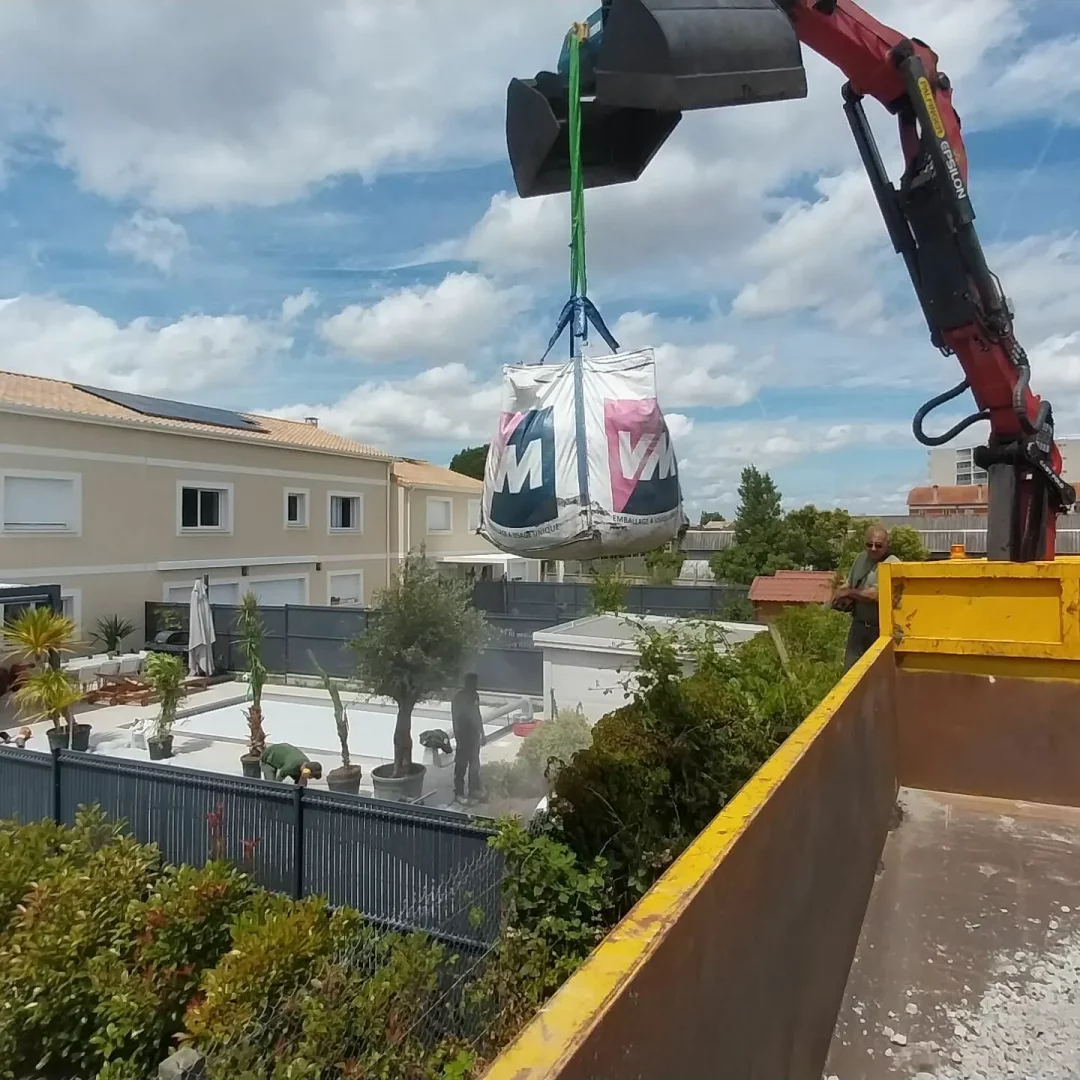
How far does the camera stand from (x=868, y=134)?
5.29m

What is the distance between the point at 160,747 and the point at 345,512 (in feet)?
40.7

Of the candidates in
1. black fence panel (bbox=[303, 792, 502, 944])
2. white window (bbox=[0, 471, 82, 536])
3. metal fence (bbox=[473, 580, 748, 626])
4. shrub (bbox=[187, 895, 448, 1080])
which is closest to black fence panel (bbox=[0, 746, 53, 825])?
black fence panel (bbox=[303, 792, 502, 944])

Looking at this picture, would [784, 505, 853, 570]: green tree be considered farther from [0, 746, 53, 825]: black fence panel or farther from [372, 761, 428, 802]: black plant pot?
[0, 746, 53, 825]: black fence panel

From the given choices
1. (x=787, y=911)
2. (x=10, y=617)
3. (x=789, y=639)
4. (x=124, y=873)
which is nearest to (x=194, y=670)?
(x=10, y=617)

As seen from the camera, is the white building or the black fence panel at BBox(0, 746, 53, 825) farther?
the white building

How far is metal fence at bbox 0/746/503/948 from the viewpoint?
556cm

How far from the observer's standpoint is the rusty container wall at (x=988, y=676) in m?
4.37

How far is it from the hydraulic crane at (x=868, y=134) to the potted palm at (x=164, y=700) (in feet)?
29.2

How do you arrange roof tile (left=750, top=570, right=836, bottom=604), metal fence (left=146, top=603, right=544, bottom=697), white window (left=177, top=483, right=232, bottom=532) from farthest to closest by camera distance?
white window (left=177, top=483, right=232, bottom=532)
metal fence (left=146, top=603, right=544, bottom=697)
roof tile (left=750, top=570, right=836, bottom=604)

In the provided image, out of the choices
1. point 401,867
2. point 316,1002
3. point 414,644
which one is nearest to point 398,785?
point 414,644

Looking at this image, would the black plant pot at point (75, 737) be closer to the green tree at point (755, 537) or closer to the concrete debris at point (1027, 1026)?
the concrete debris at point (1027, 1026)

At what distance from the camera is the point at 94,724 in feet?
39.0

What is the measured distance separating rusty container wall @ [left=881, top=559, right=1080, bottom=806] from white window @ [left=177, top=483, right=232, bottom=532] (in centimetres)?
1570

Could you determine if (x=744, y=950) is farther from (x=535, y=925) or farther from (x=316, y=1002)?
(x=316, y=1002)
